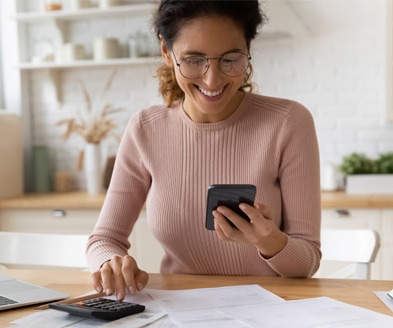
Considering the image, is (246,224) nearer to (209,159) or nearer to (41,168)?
(209,159)

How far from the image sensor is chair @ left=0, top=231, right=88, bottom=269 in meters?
2.08

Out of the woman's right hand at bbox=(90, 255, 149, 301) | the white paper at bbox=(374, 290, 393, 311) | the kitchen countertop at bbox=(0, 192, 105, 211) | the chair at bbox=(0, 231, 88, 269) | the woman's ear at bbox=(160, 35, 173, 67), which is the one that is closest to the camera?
the white paper at bbox=(374, 290, 393, 311)

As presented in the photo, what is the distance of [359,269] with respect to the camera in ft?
6.38

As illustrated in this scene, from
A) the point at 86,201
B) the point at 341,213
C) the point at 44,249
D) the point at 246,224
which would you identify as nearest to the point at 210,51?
the point at 246,224

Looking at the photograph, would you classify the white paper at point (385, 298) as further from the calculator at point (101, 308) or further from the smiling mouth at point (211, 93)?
the smiling mouth at point (211, 93)

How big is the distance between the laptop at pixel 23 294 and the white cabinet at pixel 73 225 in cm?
183

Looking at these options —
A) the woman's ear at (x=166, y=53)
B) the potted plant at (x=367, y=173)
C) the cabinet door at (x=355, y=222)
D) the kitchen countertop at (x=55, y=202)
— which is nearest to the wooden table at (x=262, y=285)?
the woman's ear at (x=166, y=53)

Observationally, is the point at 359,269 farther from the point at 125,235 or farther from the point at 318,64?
the point at 318,64

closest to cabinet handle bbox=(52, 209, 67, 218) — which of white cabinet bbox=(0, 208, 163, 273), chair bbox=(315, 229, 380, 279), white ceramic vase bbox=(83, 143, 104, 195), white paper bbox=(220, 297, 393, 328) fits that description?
white cabinet bbox=(0, 208, 163, 273)

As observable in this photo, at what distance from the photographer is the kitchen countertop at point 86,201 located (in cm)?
325

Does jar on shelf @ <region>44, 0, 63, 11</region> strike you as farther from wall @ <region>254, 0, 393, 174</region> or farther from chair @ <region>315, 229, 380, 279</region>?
chair @ <region>315, 229, 380, 279</region>

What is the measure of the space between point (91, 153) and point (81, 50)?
61 cm

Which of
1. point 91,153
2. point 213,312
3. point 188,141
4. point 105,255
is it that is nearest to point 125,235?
point 105,255

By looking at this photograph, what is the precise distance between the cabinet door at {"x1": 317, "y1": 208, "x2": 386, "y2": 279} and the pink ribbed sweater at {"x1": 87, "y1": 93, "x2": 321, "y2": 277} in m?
1.49
